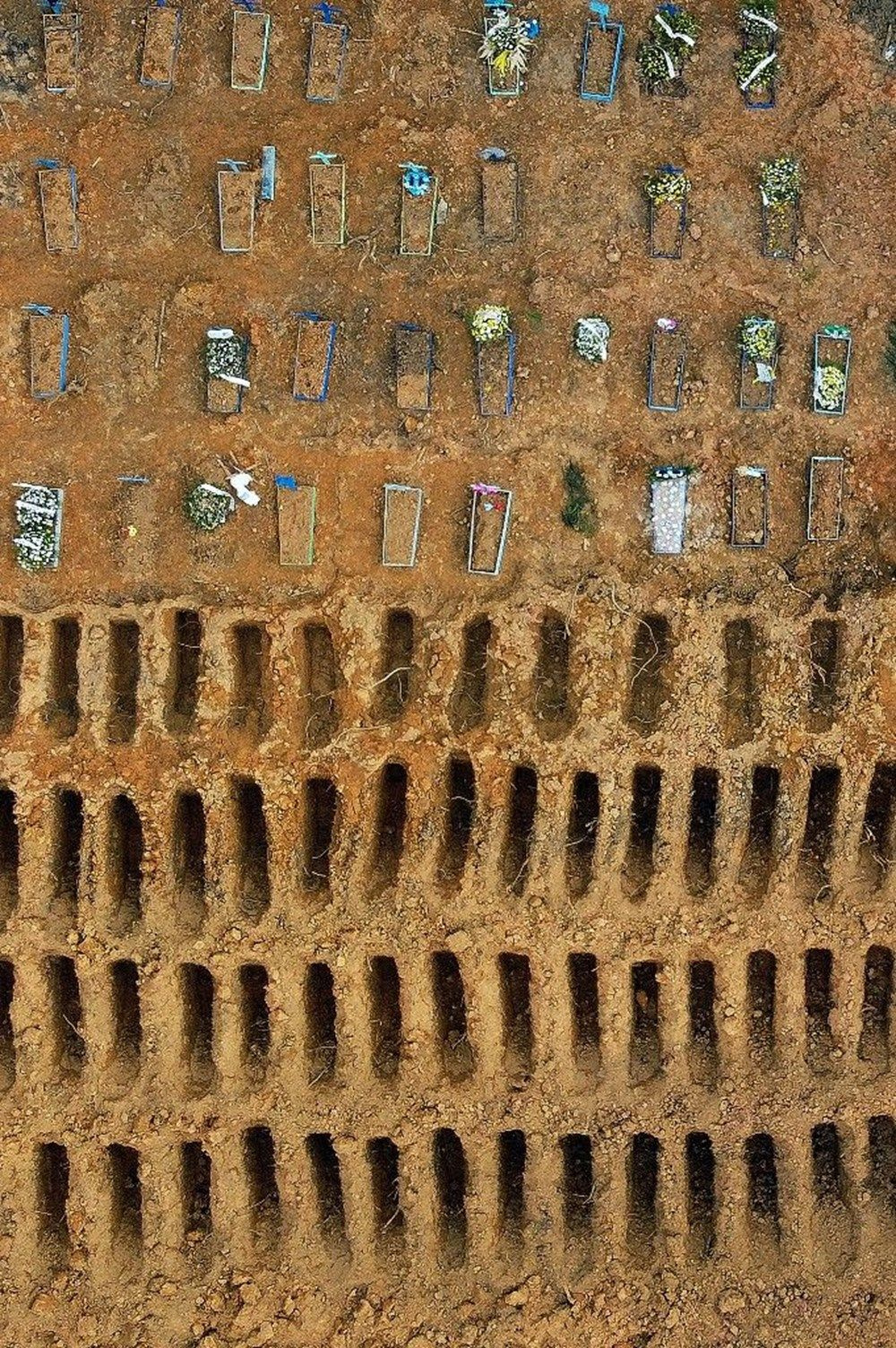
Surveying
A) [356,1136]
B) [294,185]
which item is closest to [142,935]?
[356,1136]

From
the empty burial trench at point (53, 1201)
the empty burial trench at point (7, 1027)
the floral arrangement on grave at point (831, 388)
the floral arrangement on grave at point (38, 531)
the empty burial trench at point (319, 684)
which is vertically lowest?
the empty burial trench at point (53, 1201)

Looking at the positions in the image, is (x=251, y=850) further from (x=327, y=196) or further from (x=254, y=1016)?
(x=327, y=196)

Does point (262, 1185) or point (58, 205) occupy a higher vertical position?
point (58, 205)

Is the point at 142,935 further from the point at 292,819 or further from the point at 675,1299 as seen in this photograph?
the point at 675,1299

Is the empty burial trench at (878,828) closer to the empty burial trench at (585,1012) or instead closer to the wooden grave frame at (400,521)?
the empty burial trench at (585,1012)

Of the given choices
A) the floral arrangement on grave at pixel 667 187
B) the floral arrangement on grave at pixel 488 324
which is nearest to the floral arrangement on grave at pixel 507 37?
the floral arrangement on grave at pixel 667 187

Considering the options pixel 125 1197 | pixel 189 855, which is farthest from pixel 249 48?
pixel 125 1197

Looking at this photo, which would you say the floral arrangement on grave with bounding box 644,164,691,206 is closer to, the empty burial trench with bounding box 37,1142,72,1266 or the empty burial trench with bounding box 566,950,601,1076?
the empty burial trench with bounding box 566,950,601,1076
